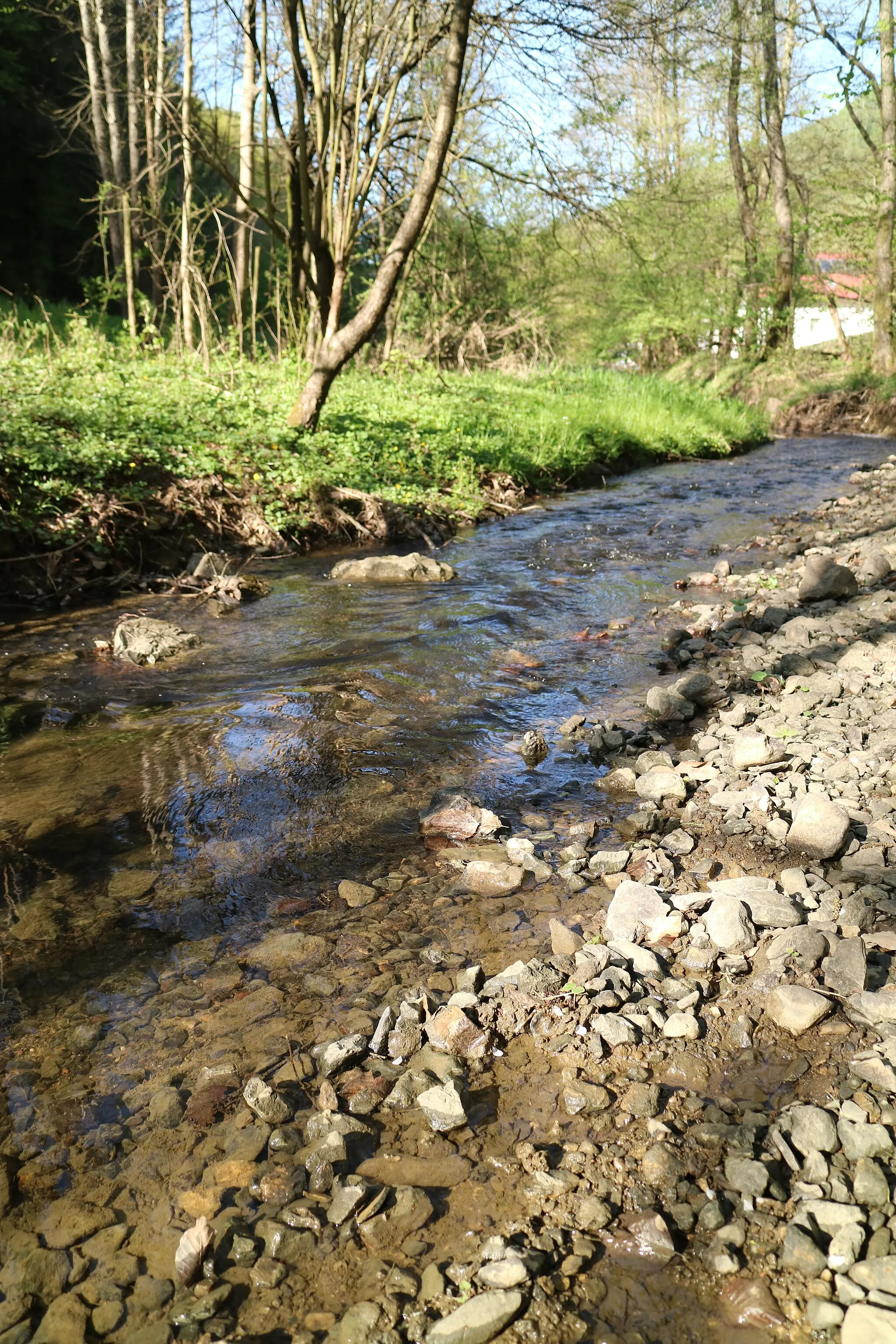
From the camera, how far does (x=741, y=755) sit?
3.61 m

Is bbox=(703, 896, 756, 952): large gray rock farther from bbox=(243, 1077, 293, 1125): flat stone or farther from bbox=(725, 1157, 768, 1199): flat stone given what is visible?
bbox=(243, 1077, 293, 1125): flat stone

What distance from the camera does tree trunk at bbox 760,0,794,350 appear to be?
20.3 metres

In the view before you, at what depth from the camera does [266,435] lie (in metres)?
8.57

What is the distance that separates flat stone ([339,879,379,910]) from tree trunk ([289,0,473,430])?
7039mm

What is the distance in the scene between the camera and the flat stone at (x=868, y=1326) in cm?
146

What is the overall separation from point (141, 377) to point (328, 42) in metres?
4.16

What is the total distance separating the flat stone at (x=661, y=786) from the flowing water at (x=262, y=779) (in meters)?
0.20

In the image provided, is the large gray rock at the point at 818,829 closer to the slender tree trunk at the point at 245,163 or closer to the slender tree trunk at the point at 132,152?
the slender tree trunk at the point at 245,163

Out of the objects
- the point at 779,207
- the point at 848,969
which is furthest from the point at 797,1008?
the point at 779,207

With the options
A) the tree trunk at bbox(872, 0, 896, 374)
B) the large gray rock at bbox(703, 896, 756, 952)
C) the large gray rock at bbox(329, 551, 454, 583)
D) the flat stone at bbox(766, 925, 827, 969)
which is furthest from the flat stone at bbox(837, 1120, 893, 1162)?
the tree trunk at bbox(872, 0, 896, 374)

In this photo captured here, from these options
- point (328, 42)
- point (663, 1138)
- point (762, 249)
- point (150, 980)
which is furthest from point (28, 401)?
point (762, 249)

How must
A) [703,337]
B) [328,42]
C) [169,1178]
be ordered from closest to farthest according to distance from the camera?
[169,1178]
[328,42]
[703,337]

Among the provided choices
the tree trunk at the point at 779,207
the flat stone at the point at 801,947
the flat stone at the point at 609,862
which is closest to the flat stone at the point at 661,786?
the flat stone at the point at 609,862

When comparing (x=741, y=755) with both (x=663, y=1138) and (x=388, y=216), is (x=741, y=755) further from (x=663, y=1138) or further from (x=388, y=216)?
(x=388, y=216)
